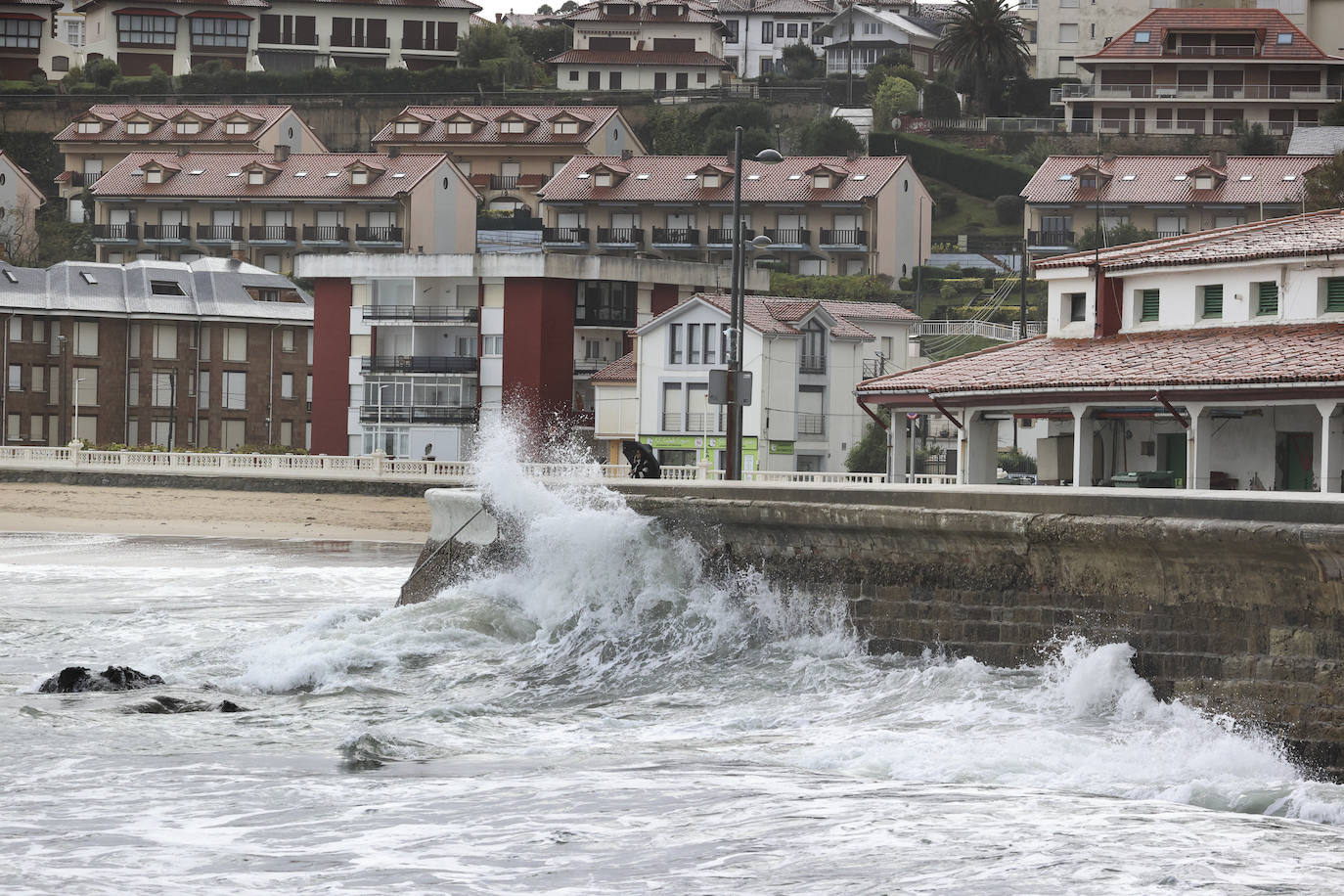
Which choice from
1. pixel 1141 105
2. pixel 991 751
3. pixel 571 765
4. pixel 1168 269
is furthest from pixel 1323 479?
pixel 1141 105

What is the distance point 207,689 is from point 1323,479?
1440 centimetres

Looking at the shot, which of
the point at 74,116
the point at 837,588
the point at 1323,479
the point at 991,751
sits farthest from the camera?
the point at 74,116

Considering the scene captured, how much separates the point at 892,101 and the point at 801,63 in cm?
1998

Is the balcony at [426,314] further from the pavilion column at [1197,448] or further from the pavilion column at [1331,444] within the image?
the pavilion column at [1331,444]

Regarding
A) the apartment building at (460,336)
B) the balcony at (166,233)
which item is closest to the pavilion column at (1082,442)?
the apartment building at (460,336)

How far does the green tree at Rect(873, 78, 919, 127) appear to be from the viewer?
118562 millimetres

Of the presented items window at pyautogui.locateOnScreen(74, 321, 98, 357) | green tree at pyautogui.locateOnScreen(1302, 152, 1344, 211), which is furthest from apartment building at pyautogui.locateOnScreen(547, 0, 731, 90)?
green tree at pyautogui.locateOnScreen(1302, 152, 1344, 211)

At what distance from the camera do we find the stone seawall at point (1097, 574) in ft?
54.3

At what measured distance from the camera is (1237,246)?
29.9m

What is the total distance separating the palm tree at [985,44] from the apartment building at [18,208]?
57.9 m

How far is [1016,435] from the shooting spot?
61.7 meters

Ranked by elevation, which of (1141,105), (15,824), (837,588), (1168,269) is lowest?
(15,824)

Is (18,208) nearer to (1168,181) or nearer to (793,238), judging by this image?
(793,238)

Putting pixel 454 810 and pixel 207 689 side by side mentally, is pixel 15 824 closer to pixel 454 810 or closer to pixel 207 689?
pixel 454 810
